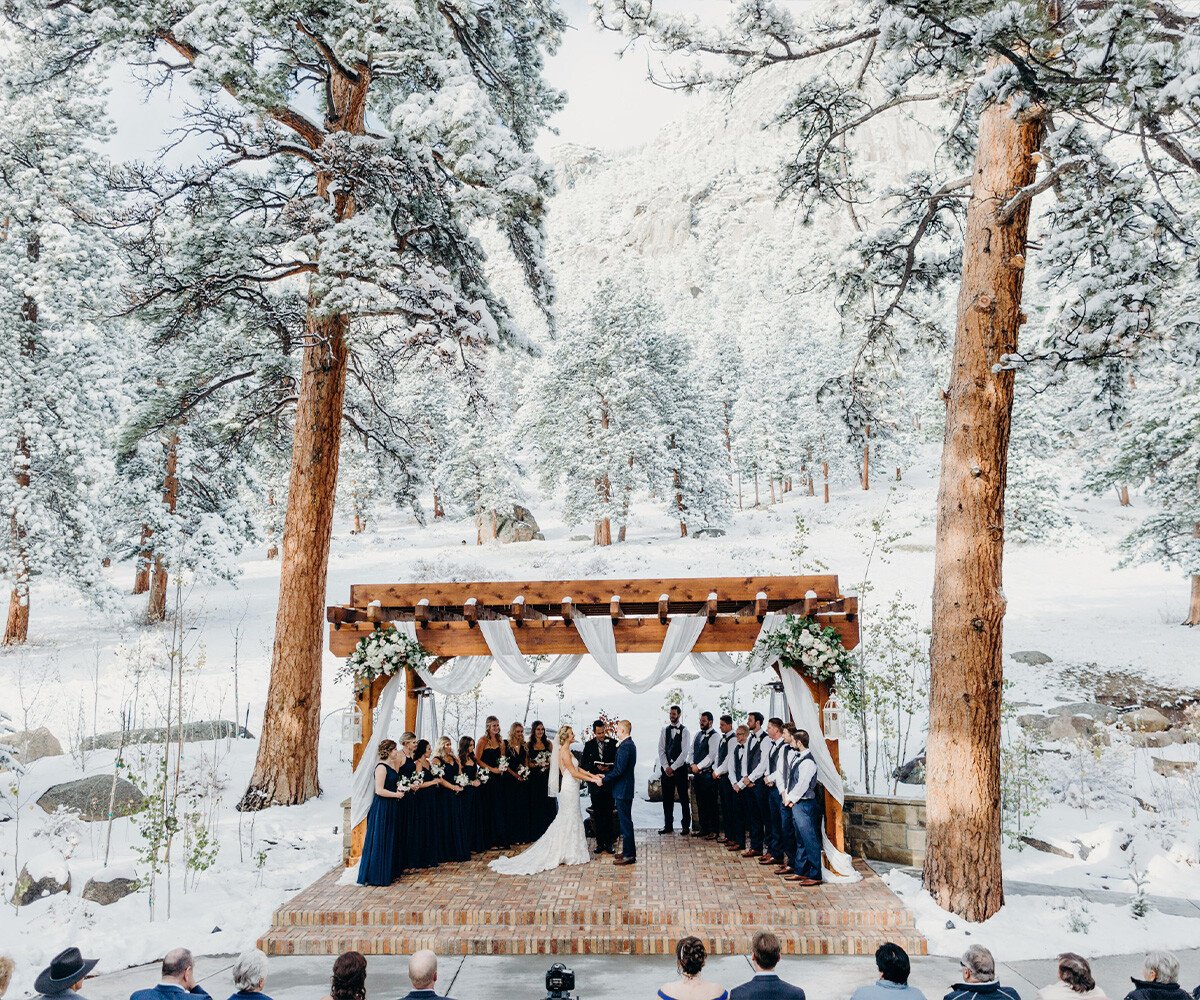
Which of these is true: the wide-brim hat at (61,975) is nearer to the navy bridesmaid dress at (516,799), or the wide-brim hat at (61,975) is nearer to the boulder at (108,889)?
the boulder at (108,889)

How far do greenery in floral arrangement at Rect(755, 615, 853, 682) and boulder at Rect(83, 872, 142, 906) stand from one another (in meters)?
6.56

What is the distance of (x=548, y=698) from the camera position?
18141mm

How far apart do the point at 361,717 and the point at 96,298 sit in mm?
13264

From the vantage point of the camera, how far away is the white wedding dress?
859cm

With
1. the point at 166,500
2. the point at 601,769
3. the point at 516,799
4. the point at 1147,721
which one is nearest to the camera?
the point at 601,769

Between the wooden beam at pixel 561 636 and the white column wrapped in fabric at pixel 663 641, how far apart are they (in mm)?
182

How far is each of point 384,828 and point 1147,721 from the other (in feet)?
46.0

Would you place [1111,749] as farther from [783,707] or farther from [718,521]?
[718,521]

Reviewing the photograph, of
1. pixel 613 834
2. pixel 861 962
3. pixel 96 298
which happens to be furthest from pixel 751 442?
pixel 861 962

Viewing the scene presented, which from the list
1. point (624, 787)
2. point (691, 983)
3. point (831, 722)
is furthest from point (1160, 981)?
point (624, 787)

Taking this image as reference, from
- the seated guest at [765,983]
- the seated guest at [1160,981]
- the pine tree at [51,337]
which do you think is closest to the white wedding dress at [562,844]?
the seated guest at [765,983]

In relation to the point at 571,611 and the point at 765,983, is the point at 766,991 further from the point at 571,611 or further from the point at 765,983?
the point at 571,611

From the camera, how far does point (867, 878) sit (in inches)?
308

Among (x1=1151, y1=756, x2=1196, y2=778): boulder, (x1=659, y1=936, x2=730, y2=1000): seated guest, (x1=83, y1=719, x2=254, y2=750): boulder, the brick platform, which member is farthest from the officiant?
(x1=1151, y1=756, x2=1196, y2=778): boulder
